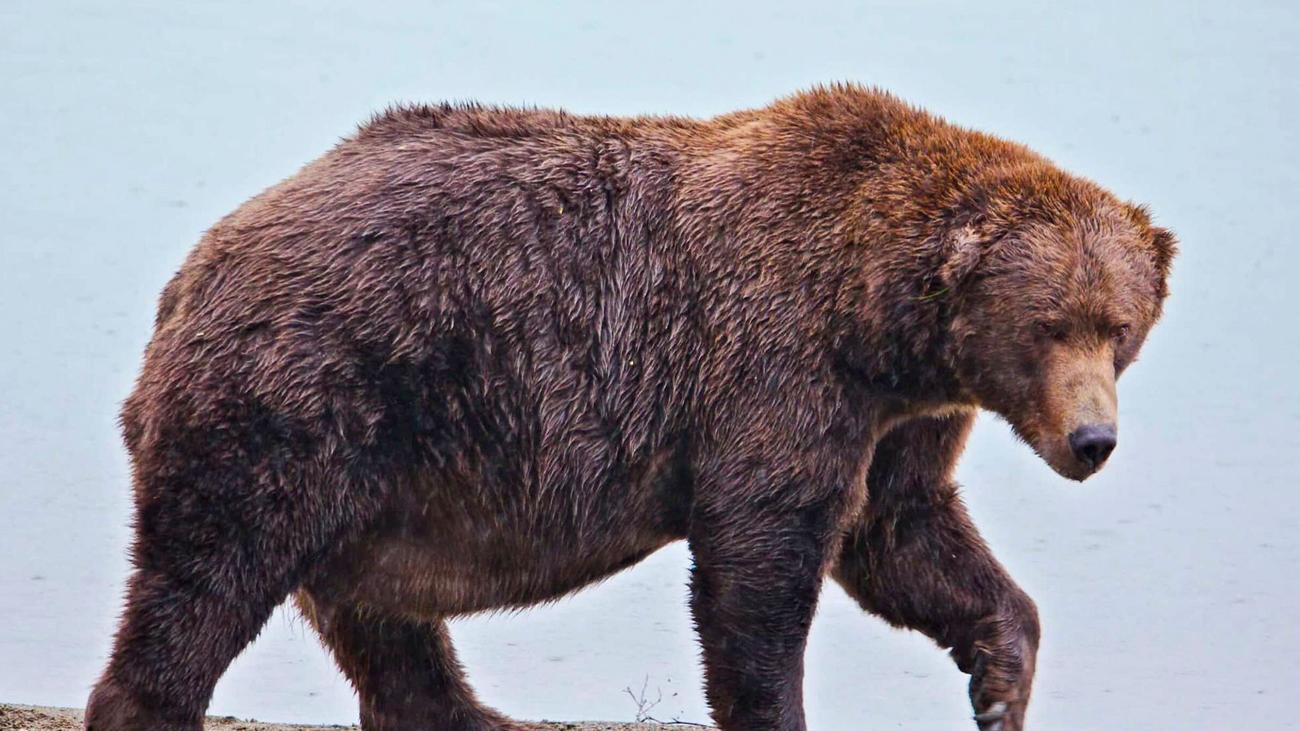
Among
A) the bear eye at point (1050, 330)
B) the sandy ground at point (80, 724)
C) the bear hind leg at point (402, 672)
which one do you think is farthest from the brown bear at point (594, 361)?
the sandy ground at point (80, 724)

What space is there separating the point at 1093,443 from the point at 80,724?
3445 mm

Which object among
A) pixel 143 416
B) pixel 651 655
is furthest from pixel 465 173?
pixel 651 655

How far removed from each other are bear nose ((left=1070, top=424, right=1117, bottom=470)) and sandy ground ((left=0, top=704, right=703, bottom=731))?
2.17 meters

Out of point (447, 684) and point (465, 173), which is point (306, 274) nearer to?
point (465, 173)

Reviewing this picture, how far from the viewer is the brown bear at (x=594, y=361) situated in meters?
6.27

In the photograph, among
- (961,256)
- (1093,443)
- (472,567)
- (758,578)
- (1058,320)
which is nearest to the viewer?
(1093,443)

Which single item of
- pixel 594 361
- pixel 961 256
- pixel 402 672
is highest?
pixel 961 256

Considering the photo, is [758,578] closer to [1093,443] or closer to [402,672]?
[1093,443]

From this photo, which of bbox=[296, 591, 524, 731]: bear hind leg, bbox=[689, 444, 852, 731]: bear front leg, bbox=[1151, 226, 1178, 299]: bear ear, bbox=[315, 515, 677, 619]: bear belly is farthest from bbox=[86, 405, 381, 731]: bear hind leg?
bbox=[1151, 226, 1178, 299]: bear ear

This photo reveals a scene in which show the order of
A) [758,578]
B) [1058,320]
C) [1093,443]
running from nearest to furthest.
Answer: [1093,443]
[1058,320]
[758,578]

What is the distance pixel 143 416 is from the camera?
6.30 metres

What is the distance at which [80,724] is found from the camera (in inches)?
298

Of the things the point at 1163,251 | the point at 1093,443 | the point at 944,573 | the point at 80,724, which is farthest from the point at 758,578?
the point at 80,724

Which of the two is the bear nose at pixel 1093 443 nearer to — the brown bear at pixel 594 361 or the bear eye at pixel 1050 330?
the brown bear at pixel 594 361
